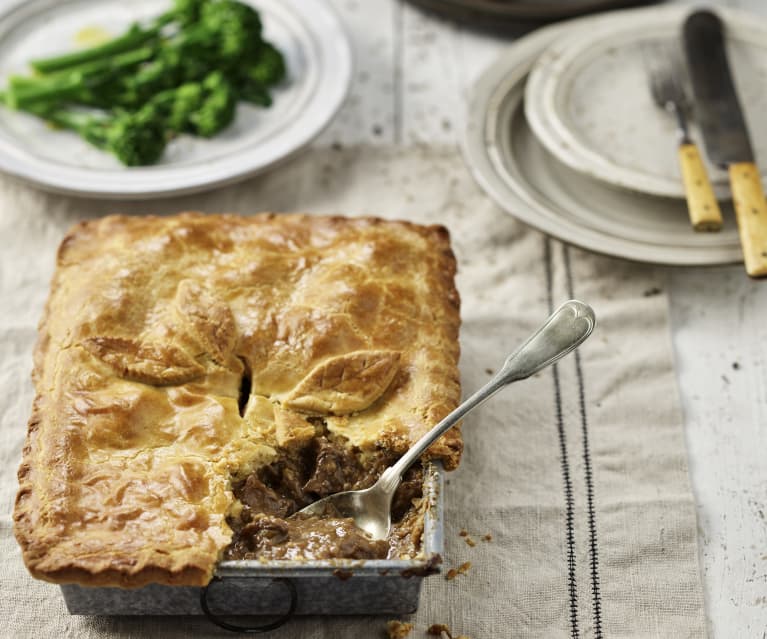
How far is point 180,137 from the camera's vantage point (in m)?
5.16

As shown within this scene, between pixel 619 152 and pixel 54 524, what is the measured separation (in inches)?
126

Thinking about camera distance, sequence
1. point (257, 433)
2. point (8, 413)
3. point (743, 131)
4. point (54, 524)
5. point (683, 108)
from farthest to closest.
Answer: point (683, 108), point (743, 131), point (8, 413), point (257, 433), point (54, 524)

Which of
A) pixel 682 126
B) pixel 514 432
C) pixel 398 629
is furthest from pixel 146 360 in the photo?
pixel 682 126

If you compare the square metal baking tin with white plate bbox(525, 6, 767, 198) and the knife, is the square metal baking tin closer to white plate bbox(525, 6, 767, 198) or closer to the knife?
the knife

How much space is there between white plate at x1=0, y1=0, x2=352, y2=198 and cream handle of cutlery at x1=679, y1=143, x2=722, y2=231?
1.76 meters

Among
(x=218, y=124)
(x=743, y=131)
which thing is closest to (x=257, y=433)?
(x=218, y=124)

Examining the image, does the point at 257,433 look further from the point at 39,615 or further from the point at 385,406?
the point at 39,615

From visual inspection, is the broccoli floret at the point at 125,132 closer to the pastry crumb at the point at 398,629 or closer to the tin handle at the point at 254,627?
the tin handle at the point at 254,627

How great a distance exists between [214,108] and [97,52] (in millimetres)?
835

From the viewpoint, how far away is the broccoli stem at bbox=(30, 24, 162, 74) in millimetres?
5352

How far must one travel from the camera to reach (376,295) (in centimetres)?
373

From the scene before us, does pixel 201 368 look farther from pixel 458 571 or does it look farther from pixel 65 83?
pixel 65 83

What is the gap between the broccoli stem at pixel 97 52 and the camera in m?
5.35

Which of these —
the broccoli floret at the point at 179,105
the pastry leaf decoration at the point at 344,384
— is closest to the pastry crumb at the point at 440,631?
the pastry leaf decoration at the point at 344,384
